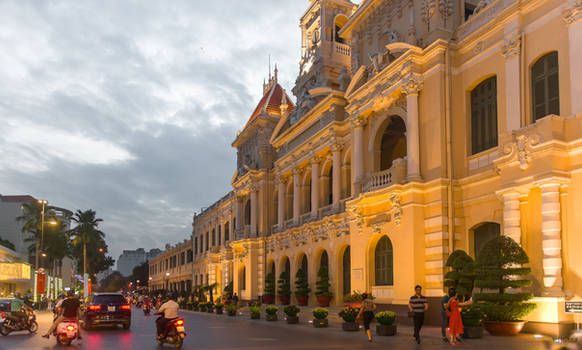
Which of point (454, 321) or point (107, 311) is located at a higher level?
point (454, 321)

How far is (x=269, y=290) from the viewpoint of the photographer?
41375 mm

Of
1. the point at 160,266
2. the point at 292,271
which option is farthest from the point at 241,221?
the point at 160,266

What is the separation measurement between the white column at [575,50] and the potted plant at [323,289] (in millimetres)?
18577

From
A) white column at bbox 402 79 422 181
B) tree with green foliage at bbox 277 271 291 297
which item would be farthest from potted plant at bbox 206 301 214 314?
white column at bbox 402 79 422 181

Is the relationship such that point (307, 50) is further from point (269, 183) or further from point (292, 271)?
point (292, 271)

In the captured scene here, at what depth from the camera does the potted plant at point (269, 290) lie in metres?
41.4

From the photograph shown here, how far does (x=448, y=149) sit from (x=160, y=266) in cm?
9160

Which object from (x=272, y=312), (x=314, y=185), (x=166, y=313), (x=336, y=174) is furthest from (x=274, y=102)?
(x=166, y=313)

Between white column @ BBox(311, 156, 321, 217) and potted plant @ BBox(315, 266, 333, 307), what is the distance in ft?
13.8

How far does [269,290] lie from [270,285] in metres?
0.39

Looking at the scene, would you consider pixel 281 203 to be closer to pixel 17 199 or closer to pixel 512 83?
pixel 512 83

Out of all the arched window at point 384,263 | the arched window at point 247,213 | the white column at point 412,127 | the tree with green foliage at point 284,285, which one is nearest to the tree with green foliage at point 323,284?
the tree with green foliage at point 284,285

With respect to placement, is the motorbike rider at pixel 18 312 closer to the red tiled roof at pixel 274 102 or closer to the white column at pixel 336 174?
the white column at pixel 336 174

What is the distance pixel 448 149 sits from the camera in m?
23.0
